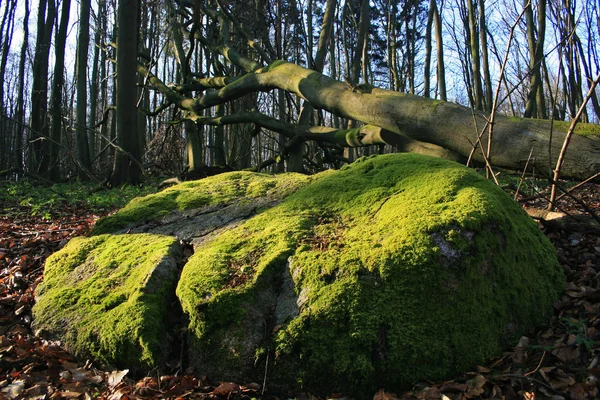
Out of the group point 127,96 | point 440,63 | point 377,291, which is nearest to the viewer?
point 377,291

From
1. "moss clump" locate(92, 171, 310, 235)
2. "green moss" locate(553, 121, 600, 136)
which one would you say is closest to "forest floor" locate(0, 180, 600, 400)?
"moss clump" locate(92, 171, 310, 235)

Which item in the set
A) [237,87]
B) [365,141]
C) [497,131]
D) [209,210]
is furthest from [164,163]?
[497,131]

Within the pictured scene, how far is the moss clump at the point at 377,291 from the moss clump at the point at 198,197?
920mm

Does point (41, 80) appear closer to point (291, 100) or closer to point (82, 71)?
point (82, 71)

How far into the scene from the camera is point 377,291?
7.86 ft

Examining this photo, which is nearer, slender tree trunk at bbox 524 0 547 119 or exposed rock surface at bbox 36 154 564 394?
exposed rock surface at bbox 36 154 564 394

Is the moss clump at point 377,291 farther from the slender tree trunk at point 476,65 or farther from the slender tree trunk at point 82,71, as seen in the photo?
the slender tree trunk at point 82,71

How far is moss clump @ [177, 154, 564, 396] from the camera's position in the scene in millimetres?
2240

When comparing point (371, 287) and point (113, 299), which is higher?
point (371, 287)

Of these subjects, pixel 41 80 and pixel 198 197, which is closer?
pixel 198 197

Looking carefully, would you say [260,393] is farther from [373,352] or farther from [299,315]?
[373,352]

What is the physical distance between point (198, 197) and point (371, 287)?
2.28 meters

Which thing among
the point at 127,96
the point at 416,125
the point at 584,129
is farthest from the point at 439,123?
the point at 127,96

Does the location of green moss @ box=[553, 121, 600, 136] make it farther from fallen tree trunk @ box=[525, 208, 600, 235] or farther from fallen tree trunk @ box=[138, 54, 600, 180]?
fallen tree trunk @ box=[525, 208, 600, 235]
